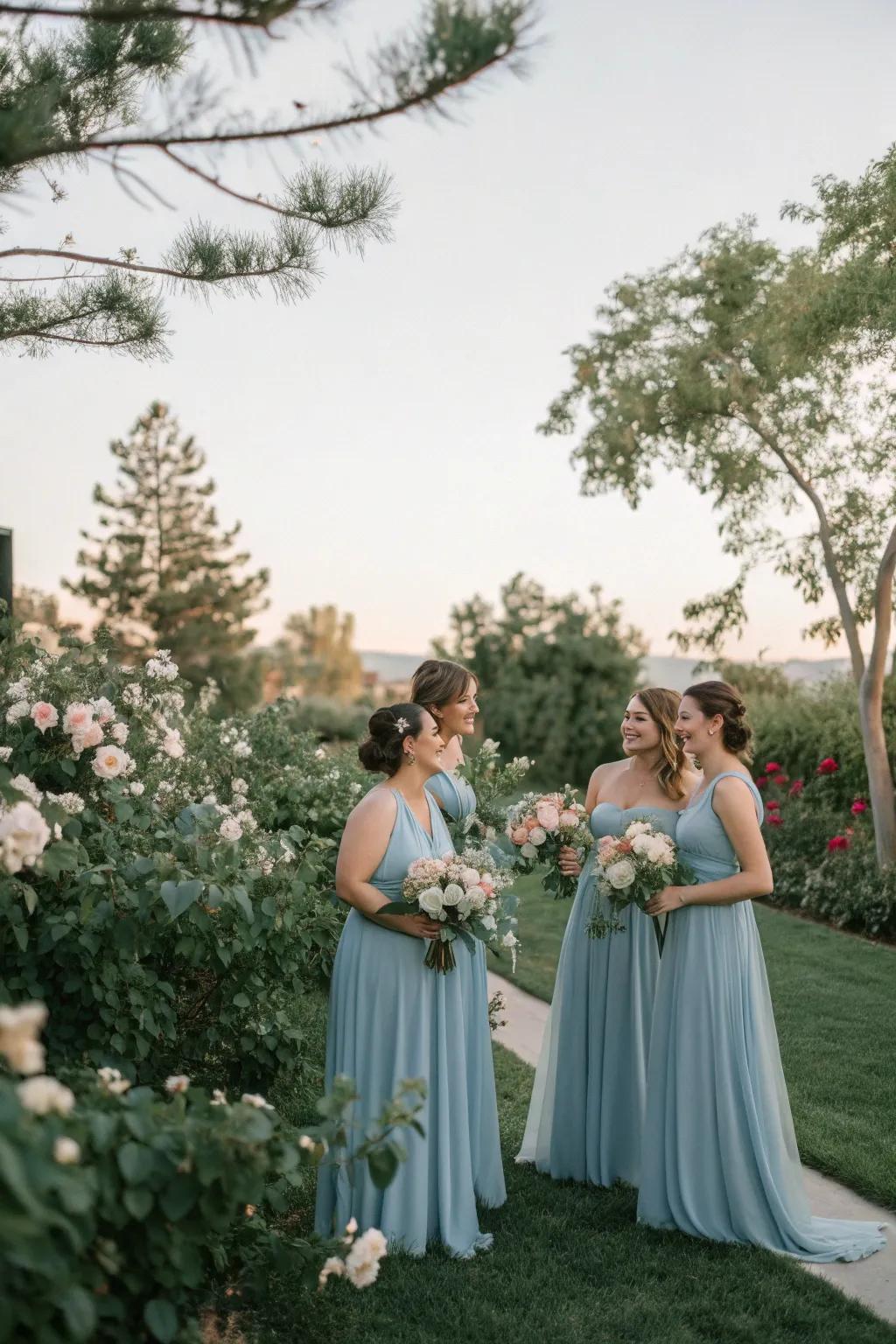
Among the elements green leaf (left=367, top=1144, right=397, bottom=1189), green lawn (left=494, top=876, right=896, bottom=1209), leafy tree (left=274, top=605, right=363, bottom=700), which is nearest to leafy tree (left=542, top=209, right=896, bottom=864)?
green lawn (left=494, top=876, right=896, bottom=1209)

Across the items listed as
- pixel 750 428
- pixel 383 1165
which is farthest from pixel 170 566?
pixel 383 1165

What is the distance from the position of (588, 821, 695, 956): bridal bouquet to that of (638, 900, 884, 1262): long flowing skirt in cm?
25

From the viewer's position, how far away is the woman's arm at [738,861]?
4305 millimetres

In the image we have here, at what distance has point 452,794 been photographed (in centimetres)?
Result: 532

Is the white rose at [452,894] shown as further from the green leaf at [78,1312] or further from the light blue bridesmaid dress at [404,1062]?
the green leaf at [78,1312]

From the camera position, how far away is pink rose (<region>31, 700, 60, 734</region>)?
159 inches

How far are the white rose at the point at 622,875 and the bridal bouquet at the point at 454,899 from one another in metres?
0.48

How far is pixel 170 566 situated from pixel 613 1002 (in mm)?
35297

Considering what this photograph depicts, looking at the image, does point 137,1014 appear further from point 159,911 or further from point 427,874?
point 427,874

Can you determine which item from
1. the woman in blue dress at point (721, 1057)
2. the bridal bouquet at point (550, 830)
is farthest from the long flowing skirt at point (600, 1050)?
the woman in blue dress at point (721, 1057)

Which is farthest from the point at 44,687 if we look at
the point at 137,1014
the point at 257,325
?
the point at 257,325

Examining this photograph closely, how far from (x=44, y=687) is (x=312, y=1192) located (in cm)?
244

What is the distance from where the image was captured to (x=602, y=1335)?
3.59 m

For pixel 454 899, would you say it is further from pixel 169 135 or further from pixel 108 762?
pixel 169 135
